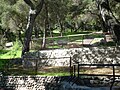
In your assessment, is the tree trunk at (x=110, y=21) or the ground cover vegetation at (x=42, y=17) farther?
the ground cover vegetation at (x=42, y=17)

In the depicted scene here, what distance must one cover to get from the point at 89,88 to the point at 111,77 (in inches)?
102

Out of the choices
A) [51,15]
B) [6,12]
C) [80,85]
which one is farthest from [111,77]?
[6,12]

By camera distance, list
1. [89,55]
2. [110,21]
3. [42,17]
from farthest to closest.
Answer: [42,17], [89,55], [110,21]

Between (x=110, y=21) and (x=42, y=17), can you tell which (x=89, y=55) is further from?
(x=42, y=17)

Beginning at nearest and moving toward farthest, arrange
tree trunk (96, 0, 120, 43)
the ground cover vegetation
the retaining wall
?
tree trunk (96, 0, 120, 43) → the retaining wall → the ground cover vegetation

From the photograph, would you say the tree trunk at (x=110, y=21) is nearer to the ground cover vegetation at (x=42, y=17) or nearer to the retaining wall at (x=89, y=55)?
the ground cover vegetation at (x=42, y=17)

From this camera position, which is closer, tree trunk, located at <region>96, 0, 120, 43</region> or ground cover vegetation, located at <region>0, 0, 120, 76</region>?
tree trunk, located at <region>96, 0, 120, 43</region>

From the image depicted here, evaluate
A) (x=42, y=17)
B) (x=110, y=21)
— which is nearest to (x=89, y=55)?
(x=110, y=21)

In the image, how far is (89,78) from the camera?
14422mm

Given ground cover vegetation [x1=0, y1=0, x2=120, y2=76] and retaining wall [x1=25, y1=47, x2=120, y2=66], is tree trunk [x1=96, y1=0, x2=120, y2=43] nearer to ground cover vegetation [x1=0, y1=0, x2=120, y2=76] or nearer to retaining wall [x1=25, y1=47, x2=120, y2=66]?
ground cover vegetation [x1=0, y1=0, x2=120, y2=76]

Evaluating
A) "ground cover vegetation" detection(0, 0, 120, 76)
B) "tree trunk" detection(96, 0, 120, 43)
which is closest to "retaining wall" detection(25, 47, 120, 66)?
"ground cover vegetation" detection(0, 0, 120, 76)

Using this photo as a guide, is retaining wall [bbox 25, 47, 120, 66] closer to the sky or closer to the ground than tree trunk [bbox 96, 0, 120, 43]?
closer to the ground

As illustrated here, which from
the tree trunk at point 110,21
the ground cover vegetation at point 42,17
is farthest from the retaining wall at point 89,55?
the tree trunk at point 110,21

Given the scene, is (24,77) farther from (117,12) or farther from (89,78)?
(117,12)
